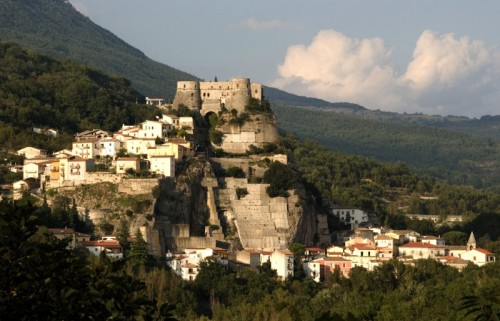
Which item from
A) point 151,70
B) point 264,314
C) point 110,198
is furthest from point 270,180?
point 151,70

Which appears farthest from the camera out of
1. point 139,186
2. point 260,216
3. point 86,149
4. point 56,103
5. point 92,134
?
point 56,103

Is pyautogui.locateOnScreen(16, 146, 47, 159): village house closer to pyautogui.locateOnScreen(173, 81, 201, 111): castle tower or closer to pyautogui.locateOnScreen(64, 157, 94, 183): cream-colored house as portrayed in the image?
pyautogui.locateOnScreen(64, 157, 94, 183): cream-colored house

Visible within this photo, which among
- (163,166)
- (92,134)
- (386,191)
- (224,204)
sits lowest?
(224,204)

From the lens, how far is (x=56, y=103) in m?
89.3

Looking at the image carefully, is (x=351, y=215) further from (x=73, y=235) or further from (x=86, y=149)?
(x=73, y=235)

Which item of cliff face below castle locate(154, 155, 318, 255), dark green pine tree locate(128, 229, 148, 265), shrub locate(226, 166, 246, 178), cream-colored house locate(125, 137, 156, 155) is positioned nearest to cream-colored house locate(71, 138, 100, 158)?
cream-colored house locate(125, 137, 156, 155)

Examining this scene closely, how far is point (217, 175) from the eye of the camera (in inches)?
2781

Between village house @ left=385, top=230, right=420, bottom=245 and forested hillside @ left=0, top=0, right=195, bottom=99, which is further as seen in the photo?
forested hillside @ left=0, top=0, right=195, bottom=99

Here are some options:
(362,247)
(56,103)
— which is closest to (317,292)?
(362,247)

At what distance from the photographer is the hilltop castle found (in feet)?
256

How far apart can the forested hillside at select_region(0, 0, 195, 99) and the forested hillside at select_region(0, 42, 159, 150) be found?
47330 millimetres

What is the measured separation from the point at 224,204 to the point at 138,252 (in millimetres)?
9127

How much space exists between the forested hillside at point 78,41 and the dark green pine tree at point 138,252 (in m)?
88.6

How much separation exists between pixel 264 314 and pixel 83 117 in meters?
35.4
